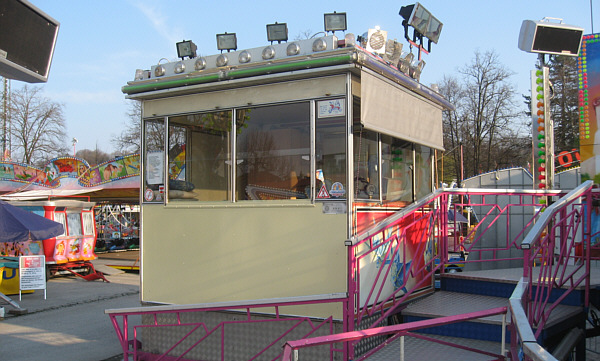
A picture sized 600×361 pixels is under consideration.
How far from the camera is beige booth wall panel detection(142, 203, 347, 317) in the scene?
5316 mm

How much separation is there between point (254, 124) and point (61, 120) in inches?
1836

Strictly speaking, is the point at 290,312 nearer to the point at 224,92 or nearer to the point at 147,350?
the point at 147,350

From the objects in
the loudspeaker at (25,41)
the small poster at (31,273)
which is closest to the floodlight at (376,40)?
the loudspeaker at (25,41)

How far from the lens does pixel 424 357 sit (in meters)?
4.71

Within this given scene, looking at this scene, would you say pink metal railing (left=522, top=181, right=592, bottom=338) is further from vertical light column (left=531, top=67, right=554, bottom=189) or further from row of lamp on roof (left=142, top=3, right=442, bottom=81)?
row of lamp on roof (left=142, top=3, right=442, bottom=81)

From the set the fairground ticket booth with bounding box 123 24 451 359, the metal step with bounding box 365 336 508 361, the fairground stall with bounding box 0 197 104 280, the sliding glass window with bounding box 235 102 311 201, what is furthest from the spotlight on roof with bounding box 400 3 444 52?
the fairground stall with bounding box 0 197 104 280

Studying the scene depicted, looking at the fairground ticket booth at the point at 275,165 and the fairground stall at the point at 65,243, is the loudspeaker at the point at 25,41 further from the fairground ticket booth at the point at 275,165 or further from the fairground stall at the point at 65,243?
the fairground stall at the point at 65,243

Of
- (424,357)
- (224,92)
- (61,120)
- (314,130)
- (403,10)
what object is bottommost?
(424,357)

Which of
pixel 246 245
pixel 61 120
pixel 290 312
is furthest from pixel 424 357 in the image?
pixel 61 120

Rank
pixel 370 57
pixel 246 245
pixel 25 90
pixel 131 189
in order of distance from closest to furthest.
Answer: pixel 370 57 → pixel 246 245 → pixel 131 189 → pixel 25 90

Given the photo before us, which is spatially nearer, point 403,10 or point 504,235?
point 403,10

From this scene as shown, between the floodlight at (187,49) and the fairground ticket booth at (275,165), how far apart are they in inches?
9.1

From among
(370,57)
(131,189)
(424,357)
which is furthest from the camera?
(131,189)

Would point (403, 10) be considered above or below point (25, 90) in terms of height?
below
